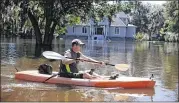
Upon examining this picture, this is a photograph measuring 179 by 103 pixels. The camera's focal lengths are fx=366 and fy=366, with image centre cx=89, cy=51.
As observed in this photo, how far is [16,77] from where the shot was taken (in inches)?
476

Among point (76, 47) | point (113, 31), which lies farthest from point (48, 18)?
point (113, 31)

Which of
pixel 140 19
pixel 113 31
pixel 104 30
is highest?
pixel 140 19

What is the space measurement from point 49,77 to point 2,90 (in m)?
1.79

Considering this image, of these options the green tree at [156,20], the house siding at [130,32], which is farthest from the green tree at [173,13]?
the green tree at [156,20]

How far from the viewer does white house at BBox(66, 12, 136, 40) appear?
63.1m

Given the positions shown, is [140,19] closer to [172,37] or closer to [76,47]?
[172,37]

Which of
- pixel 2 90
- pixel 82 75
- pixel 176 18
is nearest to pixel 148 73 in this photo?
pixel 82 75

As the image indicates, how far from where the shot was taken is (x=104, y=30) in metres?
63.3

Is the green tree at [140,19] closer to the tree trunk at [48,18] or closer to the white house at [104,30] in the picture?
the white house at [104,30]

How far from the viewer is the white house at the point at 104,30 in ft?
207

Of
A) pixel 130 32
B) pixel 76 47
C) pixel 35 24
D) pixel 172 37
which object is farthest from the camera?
pixel 130 32

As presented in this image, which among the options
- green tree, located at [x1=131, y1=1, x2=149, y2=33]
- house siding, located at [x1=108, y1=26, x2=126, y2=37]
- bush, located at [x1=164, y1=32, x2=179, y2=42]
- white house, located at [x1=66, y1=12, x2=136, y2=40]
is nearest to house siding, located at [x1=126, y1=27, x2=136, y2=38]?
white house, located at [x1=66, y1=12, x2=136, y2=40]

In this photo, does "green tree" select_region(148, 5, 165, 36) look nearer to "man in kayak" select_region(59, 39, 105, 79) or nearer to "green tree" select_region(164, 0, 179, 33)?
"green tree" select_region(164, 0, 179, 33)

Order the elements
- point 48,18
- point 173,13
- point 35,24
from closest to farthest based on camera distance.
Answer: point 48,18 → point 35,24 → point 173,13
